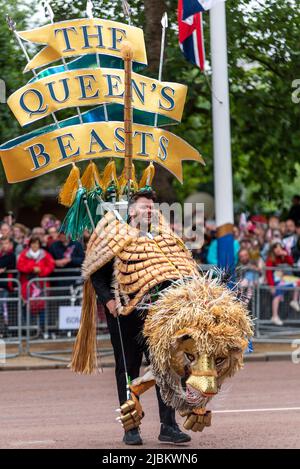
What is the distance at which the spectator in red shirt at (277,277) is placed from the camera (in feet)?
53.8

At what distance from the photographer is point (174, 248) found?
8391mm

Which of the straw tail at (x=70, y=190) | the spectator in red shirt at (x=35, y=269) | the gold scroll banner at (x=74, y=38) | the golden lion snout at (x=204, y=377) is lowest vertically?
the golden lion snout at (x=204, y=377)

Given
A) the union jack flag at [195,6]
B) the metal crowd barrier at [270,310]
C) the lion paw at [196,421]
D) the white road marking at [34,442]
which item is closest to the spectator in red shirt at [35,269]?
the metal crowd barrier at [270,310]

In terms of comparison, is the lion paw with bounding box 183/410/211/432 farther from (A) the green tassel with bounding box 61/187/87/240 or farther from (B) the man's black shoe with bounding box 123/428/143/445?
(A) the green tassel with bounding box 61/187/87/240

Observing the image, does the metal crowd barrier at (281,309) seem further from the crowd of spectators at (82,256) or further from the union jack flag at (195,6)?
the union jack flag at (195,6)

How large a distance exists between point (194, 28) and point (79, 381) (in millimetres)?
4613

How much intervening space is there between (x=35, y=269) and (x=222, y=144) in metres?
3.04

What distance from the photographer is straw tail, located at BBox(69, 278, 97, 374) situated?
8812mm

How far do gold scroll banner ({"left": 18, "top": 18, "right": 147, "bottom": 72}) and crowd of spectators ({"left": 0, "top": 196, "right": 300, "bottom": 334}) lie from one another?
5721mm

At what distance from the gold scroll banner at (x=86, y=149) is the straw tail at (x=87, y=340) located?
1.06 meters

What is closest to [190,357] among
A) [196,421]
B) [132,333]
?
[196,421]

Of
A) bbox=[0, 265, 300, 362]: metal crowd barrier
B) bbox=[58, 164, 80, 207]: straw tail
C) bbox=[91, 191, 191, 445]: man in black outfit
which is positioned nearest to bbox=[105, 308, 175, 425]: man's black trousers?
bbox=[91, 191, 191, 445]: man in black outfit

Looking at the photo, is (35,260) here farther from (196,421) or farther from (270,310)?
(196,421)
